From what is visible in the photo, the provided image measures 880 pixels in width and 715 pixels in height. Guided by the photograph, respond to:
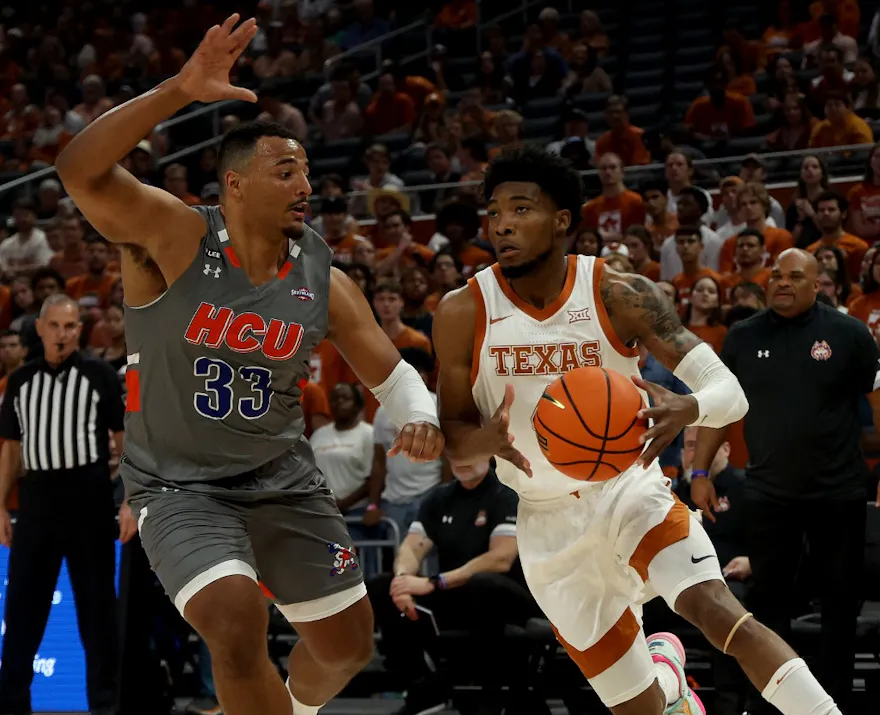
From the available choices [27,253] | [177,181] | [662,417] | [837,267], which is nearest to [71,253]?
[27,253]

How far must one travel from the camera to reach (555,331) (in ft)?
15.5

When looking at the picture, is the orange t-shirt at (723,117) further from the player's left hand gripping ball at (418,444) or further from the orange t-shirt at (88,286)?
the player's left hand gripping ball at (418,444)

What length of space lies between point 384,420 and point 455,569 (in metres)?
1.61

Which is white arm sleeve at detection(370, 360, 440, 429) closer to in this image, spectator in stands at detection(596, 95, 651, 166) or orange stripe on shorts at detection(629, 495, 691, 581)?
orange stripe on shorts at detection(629, 495, 691, 581)

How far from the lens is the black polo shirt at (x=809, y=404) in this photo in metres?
6.61

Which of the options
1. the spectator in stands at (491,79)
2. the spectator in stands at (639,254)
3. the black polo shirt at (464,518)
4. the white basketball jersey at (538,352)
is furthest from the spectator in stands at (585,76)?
the white basketball jersey at (538,352)

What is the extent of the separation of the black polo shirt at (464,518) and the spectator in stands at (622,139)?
561cm

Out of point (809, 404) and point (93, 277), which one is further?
point (93, 277)

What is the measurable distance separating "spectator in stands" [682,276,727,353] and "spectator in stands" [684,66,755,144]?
4.08 metres

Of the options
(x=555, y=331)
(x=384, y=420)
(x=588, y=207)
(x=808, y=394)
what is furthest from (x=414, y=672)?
(x=588, y=207)

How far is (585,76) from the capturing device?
14.5 m

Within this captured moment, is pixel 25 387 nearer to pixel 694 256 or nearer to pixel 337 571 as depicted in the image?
pixel 337 571

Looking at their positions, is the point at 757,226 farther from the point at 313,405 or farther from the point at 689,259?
the point at 313,405

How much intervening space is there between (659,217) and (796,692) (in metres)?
6.90
